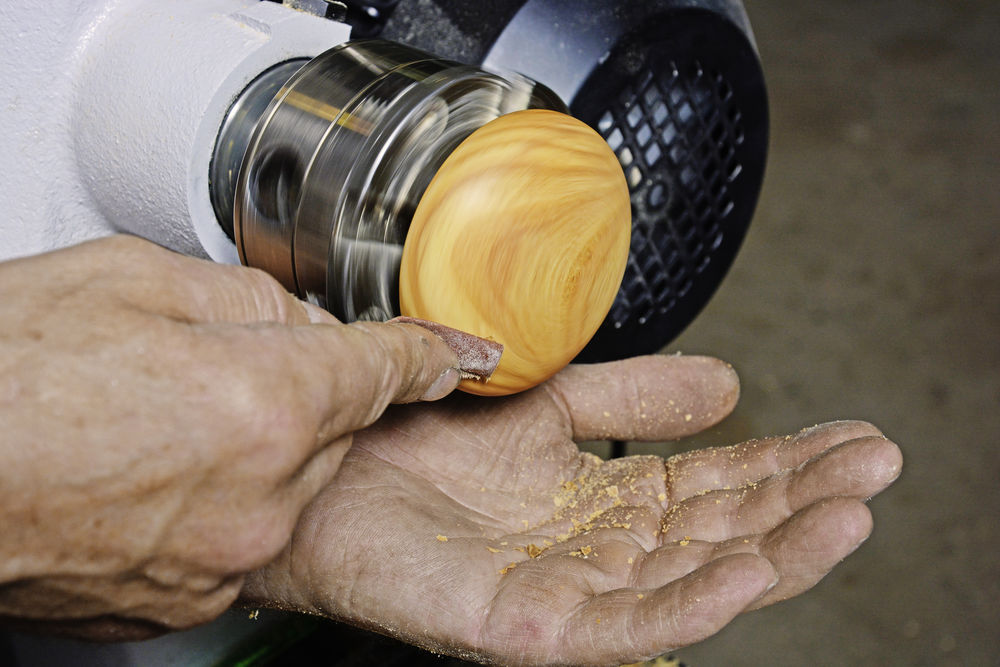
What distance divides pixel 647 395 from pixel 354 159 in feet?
1.65

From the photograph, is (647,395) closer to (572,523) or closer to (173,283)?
(572,523)

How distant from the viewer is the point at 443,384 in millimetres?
741

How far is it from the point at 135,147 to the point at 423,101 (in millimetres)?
300

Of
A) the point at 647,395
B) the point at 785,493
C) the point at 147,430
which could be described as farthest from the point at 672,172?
the point at 147,430

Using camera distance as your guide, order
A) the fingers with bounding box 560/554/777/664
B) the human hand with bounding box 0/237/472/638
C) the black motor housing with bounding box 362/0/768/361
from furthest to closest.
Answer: the black motor housing with bounding box 362/0/768/361 → the fingers with bounding box 560/554/777/664 → the human hand with bounding box 0/237/472/638

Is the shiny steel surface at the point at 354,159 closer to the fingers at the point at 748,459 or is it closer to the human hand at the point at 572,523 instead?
the human hand at the point at 572,523

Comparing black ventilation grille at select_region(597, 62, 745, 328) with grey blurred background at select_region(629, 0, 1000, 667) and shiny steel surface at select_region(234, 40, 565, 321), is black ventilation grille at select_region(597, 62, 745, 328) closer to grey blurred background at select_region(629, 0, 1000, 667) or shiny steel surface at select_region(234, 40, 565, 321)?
shiny steel surface at select_region(234, 40, 565, 321)

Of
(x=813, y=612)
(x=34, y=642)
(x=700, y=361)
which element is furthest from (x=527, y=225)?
(x=813, y=612)

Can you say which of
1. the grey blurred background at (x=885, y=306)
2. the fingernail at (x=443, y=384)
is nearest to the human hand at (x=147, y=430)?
the fingernail at (x=443, y=384)

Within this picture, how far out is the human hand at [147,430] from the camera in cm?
50

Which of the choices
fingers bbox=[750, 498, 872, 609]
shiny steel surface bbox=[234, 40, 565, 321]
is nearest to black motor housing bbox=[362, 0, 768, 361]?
shiny steel surface bbox=[234, 40, 565, 321]

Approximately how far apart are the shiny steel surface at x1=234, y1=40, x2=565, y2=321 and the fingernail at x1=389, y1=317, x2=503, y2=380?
60mm

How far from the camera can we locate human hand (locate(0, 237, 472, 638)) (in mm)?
496

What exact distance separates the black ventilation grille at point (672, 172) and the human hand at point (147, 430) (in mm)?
451
